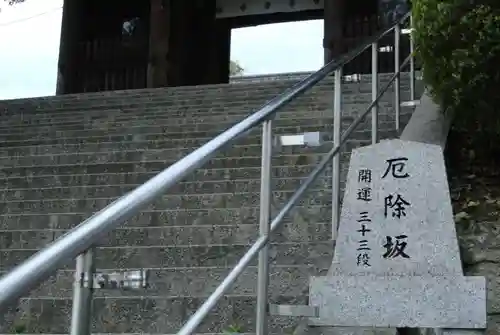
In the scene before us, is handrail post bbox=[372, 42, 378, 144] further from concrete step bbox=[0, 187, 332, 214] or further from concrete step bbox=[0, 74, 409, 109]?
concrete step bbox=[0, 74, 409, 109]

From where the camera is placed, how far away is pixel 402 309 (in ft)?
7.78

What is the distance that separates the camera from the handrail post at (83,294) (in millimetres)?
1115

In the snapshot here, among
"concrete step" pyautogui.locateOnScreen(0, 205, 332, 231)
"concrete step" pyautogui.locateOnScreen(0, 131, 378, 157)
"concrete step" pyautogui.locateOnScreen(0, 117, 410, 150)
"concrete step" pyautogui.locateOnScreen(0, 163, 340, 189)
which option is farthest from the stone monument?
"concrete step" pyautogui.locateOnScreen(0, 131, 378, 157)

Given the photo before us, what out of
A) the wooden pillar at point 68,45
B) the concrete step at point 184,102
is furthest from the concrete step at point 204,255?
the wooden pillar at point 68,45

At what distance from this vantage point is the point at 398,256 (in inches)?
99.9

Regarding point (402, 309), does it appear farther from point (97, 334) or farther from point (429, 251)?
point (97, 334)

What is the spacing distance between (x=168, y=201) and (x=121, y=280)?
3190mm

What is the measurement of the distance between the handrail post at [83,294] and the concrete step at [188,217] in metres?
2.57

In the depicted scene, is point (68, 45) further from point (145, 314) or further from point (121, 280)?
point (121, 280)

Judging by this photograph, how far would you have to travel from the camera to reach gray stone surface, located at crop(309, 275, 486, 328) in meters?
2.31

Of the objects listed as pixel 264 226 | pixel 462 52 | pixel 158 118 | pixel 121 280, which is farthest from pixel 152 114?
pixel 121 280

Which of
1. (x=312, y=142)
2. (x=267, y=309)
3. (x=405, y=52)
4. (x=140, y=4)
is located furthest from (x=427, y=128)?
(x=140, y=4)

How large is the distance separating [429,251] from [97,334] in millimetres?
1341

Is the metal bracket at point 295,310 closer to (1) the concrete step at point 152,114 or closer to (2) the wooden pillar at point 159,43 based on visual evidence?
(1) the concrete step at point 152,114
